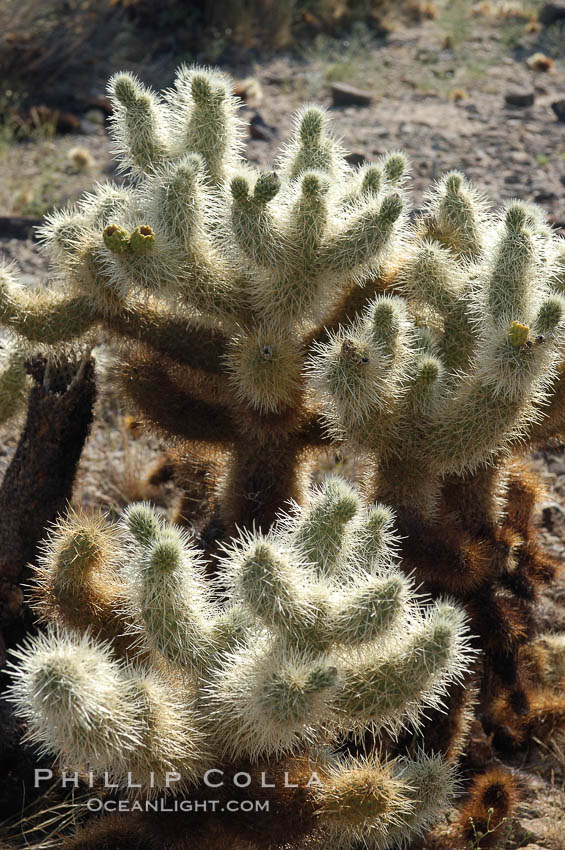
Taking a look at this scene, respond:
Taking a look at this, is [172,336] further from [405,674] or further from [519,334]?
[405,674]

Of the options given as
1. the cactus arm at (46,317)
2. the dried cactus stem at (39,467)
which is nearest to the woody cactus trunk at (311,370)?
the cactus arm at (46,317)

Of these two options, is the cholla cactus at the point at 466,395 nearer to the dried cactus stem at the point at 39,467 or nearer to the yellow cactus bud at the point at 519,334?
the yellow cactus bud at the point at 519,334

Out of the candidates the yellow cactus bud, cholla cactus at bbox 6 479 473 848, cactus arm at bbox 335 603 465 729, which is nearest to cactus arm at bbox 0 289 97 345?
cholla cactus at bbox 6 479 473 848

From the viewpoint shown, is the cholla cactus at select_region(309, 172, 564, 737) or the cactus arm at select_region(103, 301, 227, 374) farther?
the cactus arm at select_region(103, 301, 227, 374)

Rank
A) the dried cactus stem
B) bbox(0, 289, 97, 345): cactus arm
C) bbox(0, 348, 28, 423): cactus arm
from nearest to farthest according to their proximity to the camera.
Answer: bbox(0, 289, 97, 345): cactus arm < the dried cactus stem < bbox(0, 348, 28, 423): cactus arm

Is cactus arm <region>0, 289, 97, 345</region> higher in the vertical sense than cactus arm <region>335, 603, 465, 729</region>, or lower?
higher

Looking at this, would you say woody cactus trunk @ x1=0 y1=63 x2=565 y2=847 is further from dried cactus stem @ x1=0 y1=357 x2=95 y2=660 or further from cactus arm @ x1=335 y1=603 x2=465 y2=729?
dried cactus stem @ x1=0 y1=357 x2=95 y2=660

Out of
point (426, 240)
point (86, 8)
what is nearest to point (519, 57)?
point (86, 8)

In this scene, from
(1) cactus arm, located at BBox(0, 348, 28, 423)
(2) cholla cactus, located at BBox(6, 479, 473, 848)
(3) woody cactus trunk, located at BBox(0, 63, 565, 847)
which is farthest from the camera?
(1) cactus arm, located at BBox(0, 348, 28, 423)
